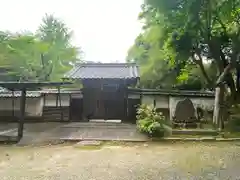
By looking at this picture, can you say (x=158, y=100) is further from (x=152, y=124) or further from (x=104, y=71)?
(x=152, y=124)

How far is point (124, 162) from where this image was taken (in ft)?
25.4

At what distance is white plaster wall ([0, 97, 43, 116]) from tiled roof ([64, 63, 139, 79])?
2.51 m

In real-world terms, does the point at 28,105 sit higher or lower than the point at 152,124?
higher

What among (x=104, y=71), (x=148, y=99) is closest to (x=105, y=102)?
(x=104, y=71)

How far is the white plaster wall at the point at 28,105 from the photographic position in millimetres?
15609

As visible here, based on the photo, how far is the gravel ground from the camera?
6.53m

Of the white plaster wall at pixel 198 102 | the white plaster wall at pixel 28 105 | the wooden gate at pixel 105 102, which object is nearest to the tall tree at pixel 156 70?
the white plaster wall at pixel 198 102

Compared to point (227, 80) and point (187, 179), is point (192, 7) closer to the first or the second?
point (227, 80)

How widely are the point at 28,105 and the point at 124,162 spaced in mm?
9570

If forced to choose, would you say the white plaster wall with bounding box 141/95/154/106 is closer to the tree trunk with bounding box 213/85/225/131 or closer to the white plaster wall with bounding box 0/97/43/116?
the tree trunk with bounding box 213/85/225/131

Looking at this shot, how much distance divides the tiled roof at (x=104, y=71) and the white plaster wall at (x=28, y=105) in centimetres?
251

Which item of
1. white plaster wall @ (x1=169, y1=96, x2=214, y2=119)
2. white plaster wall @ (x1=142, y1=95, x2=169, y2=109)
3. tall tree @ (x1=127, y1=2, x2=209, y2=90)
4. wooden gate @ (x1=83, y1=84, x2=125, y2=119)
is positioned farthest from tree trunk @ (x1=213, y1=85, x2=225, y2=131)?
wooden gate @ (x1=83, y1=84, x2=125, y2=119)

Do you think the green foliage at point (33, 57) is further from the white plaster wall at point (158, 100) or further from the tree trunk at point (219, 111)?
the tree trunk at point (219, 111)

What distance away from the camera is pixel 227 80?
45.0 feet
